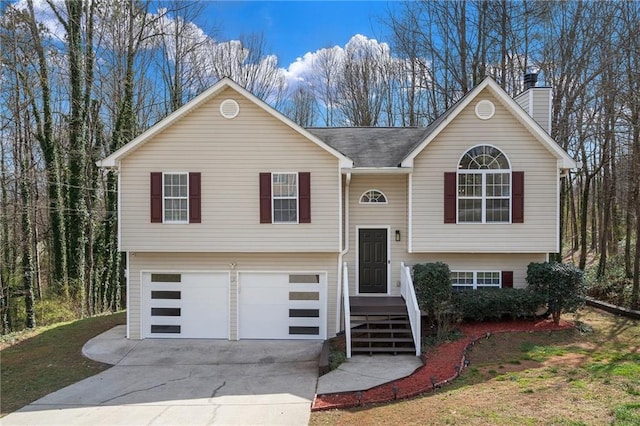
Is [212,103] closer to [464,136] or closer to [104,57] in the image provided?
[464,136]

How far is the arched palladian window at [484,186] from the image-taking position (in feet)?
37.9

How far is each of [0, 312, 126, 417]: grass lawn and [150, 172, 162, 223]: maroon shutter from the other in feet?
13.0

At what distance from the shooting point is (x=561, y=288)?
10.9 m

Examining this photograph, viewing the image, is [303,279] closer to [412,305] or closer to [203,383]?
[412,305]

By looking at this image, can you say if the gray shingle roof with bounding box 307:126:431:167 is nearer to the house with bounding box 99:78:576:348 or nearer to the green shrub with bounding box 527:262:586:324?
the house with bounding box 99:78:576:348

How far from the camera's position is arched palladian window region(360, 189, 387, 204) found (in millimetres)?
12547

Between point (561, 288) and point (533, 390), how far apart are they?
491 cm

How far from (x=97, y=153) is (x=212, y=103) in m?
10.8

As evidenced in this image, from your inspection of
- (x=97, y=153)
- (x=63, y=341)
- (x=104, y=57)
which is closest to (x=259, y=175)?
(x=63, y=341)

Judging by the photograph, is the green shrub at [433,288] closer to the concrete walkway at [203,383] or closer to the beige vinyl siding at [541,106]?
the concrete walkway at [203,383]

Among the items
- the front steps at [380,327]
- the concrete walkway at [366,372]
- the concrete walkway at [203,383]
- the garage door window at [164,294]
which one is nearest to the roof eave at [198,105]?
the garage door window at [164,294]

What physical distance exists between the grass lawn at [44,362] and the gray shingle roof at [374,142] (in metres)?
9.06

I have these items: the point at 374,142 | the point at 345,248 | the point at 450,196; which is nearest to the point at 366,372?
the point at 345,248

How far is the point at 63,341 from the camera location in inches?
471
